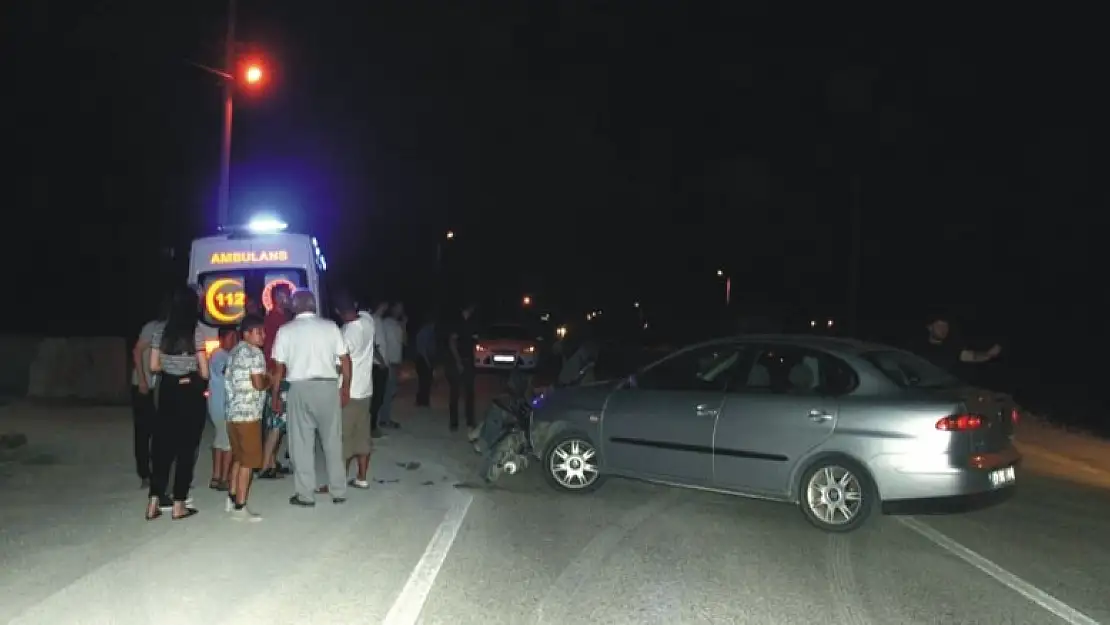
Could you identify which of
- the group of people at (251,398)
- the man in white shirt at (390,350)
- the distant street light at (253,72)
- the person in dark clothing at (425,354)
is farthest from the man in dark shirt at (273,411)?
the distant street light at (253,72)

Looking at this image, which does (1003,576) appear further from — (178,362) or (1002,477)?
(178,362)

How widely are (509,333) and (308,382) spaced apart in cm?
1830

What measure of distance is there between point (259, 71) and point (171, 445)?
10078 millimetres

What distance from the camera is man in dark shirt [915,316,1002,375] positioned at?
11.2 m

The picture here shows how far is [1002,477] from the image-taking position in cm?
805

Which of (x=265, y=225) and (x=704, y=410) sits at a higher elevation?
(x=265, y=225)

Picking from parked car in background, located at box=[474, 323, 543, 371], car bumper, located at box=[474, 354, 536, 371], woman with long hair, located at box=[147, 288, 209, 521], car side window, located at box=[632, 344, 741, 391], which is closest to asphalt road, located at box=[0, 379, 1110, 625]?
woman with long hair, located at box=[147, 288, 209, 521]

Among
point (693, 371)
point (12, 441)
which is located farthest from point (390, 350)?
point (693, 371)

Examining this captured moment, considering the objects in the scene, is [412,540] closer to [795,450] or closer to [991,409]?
[795,450]

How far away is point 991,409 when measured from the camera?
8070 mm

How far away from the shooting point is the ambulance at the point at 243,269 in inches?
486

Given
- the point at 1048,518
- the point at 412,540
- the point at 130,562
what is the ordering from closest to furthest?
the point at 130,562 < the point at 412,540 < the point at 1048,518

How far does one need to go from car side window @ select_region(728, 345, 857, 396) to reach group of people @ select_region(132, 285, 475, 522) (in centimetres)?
343

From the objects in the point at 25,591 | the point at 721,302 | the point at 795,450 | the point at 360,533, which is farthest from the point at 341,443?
the point at 721,302
